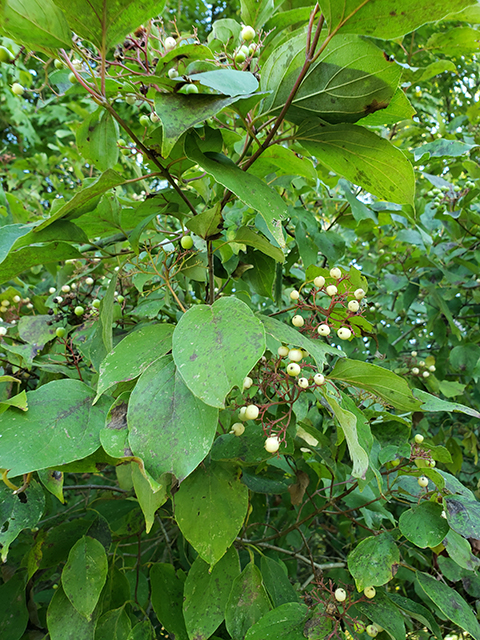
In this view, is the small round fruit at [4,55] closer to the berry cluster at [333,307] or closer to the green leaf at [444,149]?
the berry cluster at [333,307]

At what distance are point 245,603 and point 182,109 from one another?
935mm

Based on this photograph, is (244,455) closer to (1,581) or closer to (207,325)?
(207,325)

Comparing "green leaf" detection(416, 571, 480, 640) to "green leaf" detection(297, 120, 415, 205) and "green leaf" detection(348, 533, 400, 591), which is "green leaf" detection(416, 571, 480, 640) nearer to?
"green leaf" detection(348, 533, 400, 591)

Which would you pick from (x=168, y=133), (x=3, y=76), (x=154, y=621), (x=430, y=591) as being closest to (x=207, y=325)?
(x=168, y=133)

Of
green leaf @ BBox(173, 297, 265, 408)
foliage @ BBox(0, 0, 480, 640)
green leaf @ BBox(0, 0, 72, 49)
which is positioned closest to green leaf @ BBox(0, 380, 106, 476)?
foliage @ BBox(0, 0, 480, 640)

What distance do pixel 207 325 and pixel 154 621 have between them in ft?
5.05

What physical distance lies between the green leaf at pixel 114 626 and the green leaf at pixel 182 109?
0.96 m

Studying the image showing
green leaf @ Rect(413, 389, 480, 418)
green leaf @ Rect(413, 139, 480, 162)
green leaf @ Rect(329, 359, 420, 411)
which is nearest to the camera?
green leaf @ Rect(329, 359, 420, 411)

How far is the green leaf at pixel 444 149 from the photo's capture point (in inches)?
56.2

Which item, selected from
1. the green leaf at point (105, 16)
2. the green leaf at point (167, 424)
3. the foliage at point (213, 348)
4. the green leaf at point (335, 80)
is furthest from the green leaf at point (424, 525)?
the green leaf at point (105, 16)

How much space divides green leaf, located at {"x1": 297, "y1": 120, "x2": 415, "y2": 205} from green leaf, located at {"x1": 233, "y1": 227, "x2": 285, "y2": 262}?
0.17 metres

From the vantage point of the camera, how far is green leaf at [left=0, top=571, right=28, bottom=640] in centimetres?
98

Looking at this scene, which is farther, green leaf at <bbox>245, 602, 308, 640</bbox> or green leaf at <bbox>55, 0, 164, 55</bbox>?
green leaf at <bbox>245, 602, 308, 640</bbox>

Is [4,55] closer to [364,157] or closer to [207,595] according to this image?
[364,157]
